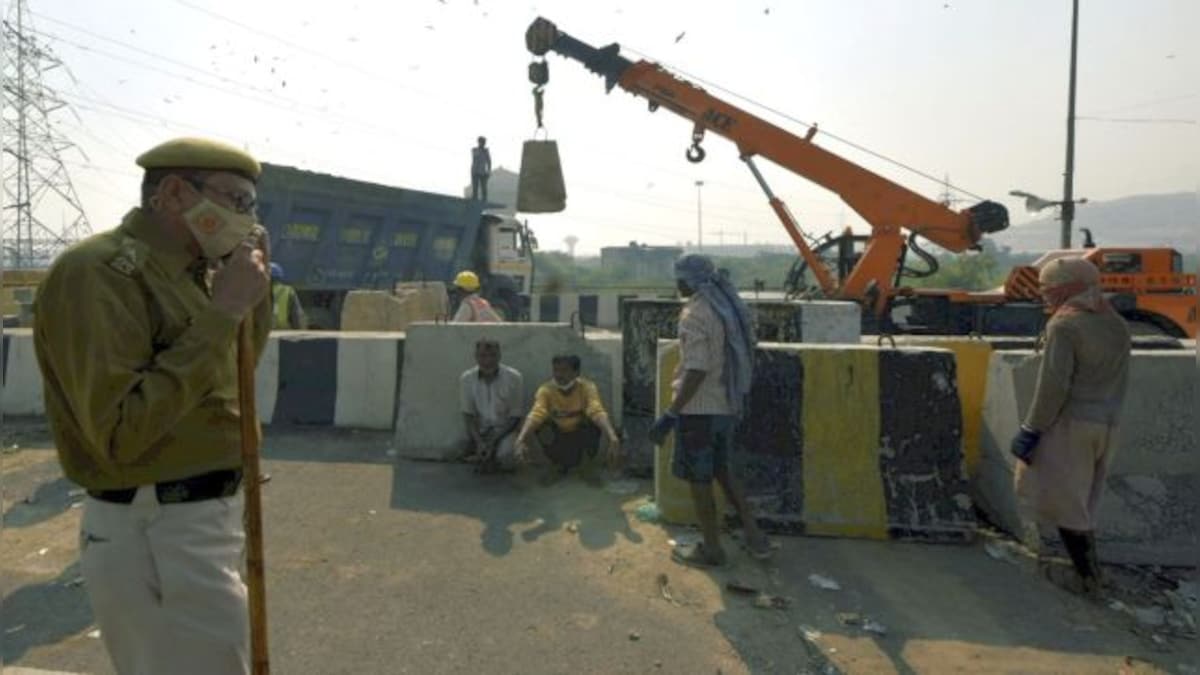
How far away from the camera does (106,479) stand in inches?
69.4

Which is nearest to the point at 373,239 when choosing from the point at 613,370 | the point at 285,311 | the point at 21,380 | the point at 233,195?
the point at 285,311

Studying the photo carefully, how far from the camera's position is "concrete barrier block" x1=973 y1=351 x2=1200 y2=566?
4.48 metres

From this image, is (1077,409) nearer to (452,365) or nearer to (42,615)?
(452,365)

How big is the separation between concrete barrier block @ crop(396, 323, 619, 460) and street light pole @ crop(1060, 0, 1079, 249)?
1398 centimetres

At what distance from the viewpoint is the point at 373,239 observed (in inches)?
590

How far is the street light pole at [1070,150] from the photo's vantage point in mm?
16406

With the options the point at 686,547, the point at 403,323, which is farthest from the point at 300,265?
the point at 686,547

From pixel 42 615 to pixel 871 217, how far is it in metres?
10.1

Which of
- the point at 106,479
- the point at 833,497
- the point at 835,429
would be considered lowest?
the point at 833,497

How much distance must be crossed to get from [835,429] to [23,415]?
7.48 meters

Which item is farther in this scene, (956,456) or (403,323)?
(403,323)

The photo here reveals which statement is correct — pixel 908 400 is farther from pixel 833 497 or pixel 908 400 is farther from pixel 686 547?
pixel 686 547

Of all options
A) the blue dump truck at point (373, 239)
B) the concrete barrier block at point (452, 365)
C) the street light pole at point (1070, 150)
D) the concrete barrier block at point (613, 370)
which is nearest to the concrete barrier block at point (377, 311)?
the blue dump truck at point (373, 239)

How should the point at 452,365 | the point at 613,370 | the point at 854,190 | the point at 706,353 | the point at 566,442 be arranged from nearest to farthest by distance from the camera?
the point at 706,353 → the point at 566,442 → the point at 452,365 → the point at 613,370 → the point at 854,190
